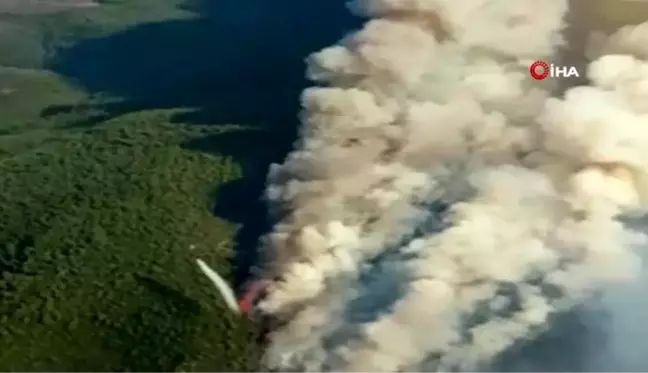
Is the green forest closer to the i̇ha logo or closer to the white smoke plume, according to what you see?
the white smoke plume

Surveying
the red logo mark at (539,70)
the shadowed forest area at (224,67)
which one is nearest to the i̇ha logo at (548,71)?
the red logo mark at (539,70)

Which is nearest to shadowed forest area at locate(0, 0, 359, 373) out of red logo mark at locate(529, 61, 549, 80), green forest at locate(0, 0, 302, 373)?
green forest at locate(0, 0, 302, 373)

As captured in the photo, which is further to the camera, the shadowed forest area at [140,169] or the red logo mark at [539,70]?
the red logo mark at [539,70]

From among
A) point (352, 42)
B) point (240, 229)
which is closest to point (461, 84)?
point (352, 42)

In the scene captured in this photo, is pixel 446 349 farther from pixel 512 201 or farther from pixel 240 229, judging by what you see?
pixel 240 229

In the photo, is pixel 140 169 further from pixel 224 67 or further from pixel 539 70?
pixel 539 70

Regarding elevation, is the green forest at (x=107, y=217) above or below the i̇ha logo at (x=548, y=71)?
below

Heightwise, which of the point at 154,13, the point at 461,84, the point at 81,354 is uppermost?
the point at 154,13

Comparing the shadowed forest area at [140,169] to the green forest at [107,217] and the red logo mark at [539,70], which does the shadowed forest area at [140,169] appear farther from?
the red logo mark at [539,70]
